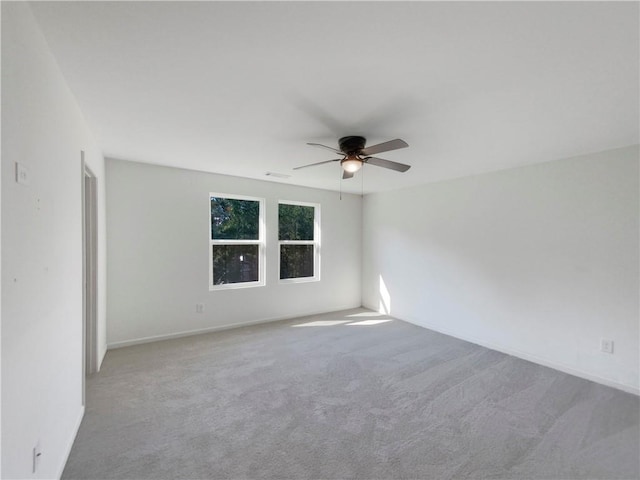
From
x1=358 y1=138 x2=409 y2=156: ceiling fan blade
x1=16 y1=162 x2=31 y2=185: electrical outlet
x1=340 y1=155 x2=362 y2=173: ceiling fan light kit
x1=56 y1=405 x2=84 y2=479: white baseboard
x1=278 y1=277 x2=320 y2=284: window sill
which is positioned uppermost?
x1=358 y1=138 x2=409 y2=156: ceiling fan blade

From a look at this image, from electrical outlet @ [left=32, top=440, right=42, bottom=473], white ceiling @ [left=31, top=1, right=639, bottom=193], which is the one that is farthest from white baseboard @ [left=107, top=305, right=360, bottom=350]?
electrical outlet @ [left=32, top=440, right=42, bottom=473]

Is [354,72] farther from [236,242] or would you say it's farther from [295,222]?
[295,222]

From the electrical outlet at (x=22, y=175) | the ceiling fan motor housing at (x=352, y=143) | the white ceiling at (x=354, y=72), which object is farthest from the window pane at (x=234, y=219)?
the electrical outlet at (x=22, y=175)

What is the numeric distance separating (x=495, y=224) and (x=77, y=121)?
14.4 feet

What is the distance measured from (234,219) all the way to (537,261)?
159 inches

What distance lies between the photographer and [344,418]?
2229 millimetres

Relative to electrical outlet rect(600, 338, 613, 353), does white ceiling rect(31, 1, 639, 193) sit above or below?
above

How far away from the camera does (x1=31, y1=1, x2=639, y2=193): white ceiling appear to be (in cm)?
123

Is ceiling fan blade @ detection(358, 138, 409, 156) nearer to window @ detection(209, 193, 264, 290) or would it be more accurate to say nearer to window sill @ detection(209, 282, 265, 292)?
window @ detection(209, 193, 264, 290)

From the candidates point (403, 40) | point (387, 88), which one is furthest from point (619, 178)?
point (403, 40)

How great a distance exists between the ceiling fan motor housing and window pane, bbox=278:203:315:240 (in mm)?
2507

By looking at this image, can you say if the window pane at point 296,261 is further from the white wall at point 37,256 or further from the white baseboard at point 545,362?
the white wall at point 37,256

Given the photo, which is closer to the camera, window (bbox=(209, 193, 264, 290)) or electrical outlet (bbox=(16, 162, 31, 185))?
electrical outlet (bbox=(16, 162, 31, 185))

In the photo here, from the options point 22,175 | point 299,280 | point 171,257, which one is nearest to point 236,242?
point 171,257
